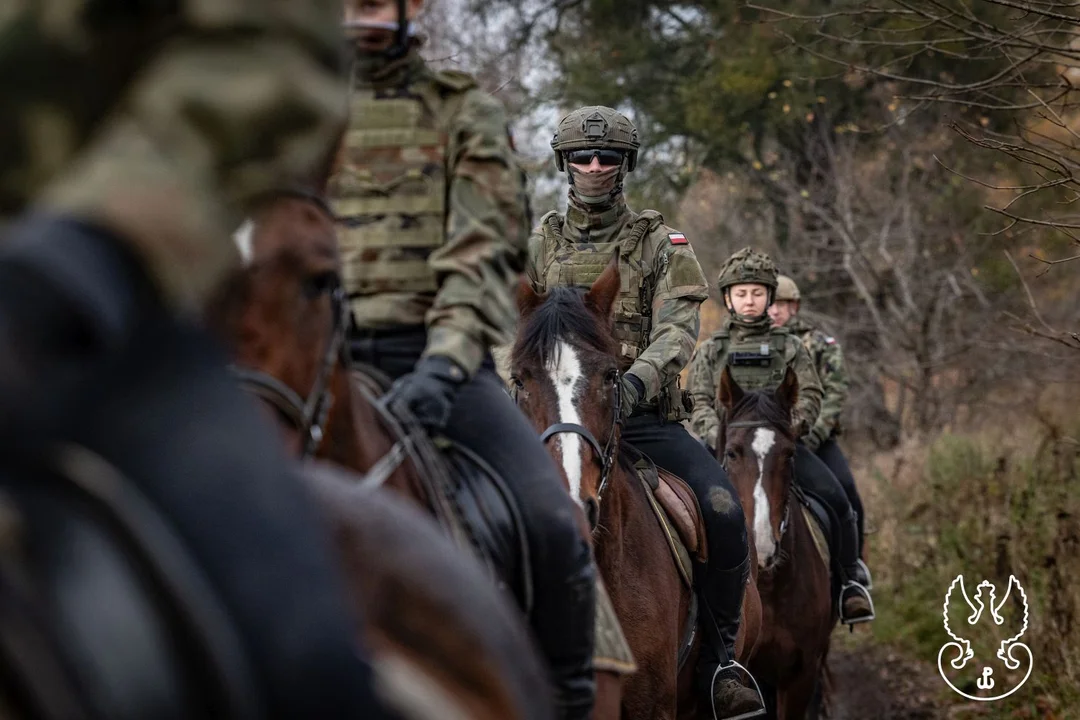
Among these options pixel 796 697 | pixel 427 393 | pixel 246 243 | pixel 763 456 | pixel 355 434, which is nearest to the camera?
pixel 246 243

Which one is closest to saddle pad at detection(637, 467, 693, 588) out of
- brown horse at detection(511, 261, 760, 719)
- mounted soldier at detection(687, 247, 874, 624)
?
brown horse at detection(511, 261, 760, 719)

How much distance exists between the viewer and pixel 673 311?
7.84m

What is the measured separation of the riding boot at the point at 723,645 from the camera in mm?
8078

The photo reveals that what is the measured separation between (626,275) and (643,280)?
10 centimetres

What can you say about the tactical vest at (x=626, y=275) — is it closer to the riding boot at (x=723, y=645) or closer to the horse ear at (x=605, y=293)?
the horse ear at (x=605, y=293)

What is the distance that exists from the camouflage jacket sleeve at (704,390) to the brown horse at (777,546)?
2.77 feet

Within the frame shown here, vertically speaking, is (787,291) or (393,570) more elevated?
(393,570)

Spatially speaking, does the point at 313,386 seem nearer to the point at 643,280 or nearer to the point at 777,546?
the point at 643,280

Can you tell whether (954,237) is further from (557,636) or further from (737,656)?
(557,636)

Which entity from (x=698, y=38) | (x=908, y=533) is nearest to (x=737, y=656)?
(x=908, y=533)

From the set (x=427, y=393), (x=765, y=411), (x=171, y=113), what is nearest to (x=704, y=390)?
(x=765, y=411)

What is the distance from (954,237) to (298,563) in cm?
2216

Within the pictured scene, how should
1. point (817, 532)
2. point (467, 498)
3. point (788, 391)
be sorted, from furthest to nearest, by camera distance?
1. point (817, 532)
2. point (788, 391)
3. point (467, 498)

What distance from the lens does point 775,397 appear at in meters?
10.7
